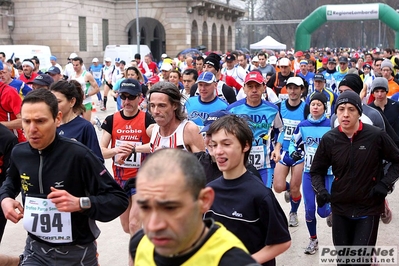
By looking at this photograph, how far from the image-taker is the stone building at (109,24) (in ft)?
121

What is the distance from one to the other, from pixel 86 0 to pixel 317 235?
34277 mm

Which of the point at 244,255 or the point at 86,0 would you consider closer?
the point at 244,255

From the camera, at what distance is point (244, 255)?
2.18 metres

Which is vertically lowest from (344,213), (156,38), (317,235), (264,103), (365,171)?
(317,235)

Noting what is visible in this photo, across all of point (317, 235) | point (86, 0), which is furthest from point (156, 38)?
point (317, 235)

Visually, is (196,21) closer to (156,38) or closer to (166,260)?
(156,38)

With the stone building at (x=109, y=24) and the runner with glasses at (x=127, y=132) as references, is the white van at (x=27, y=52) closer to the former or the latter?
the stone building at (x=109, y=24)

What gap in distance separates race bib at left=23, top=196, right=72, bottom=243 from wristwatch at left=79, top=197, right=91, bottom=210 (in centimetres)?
19

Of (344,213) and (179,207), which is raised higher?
(179,207)

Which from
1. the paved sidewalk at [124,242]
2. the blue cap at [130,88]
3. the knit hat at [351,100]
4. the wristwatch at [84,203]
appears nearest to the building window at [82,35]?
the paved sidewalk at [124,242]

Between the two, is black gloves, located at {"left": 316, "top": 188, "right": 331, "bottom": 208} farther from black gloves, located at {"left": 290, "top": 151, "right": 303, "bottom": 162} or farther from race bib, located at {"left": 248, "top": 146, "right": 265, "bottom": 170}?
black gloves, located at {"left": 290, "top": 151, "right": 303, "bottom": 162}

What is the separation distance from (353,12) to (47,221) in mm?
34596

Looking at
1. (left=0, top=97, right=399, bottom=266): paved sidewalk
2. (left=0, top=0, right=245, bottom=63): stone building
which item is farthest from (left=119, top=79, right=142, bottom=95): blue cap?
(left=0, top=0, right=245, bottom=63): stone building

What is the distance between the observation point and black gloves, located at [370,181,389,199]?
4.79 m
